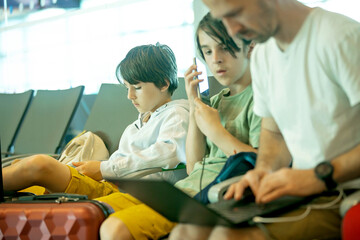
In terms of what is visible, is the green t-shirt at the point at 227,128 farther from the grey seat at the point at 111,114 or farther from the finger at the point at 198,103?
the grey seat at the point at 111,114

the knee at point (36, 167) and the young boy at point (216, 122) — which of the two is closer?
the young boy at point (216, 122)

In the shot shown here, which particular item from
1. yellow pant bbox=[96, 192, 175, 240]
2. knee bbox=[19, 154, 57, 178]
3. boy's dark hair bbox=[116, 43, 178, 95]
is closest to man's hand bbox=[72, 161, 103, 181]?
knee bbox=[19, 154, 57, 178]

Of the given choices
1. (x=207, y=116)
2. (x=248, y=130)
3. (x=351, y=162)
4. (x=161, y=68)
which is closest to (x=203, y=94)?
(x=207, y=116)

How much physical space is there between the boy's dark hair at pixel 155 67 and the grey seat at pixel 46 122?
0.69 metres

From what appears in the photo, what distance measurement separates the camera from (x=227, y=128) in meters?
1.36

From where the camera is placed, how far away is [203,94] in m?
1.42

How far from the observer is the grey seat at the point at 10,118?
8.46 ft

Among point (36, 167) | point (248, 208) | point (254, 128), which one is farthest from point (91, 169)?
point (248, 208)

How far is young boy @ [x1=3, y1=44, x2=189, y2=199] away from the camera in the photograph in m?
1.59

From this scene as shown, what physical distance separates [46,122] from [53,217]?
1.38m

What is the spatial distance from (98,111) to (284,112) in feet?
4.51

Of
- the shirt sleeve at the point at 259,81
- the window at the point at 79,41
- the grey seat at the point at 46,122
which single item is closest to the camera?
the shirt sleeve at the point at 259,81

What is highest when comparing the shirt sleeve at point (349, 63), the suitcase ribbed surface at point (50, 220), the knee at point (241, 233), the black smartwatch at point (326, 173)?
the shirt sleeve at point (349, 63)

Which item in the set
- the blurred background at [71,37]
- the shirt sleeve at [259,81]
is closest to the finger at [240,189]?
the shirt sleeve at [259,81]
